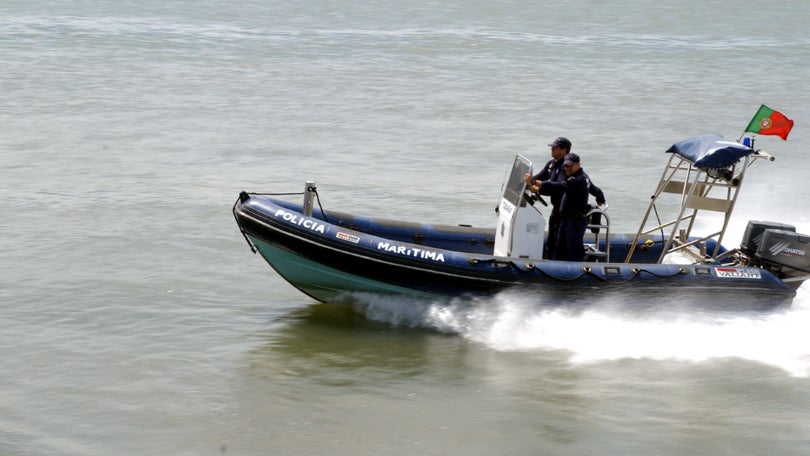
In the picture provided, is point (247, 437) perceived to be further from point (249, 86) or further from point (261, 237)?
point (249, 86)

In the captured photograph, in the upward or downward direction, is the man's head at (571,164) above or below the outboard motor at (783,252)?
above

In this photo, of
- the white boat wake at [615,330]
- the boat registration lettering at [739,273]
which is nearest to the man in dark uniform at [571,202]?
the white boat wake at [615,330]

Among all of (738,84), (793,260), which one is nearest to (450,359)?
(793,260)

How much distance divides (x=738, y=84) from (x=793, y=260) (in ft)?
57.4

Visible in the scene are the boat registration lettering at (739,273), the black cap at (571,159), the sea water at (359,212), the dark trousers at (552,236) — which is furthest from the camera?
the dark trousers at (552,236)

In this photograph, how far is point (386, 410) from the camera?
319 inches

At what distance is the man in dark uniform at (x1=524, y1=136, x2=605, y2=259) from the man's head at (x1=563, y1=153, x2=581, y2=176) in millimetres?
101

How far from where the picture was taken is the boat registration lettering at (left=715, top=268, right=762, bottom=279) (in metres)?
9.30

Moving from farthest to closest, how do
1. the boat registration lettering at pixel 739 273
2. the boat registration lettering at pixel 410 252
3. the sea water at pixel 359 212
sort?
the boat registration lettering at pixel 739 273
the boat registration lettering at pixel 410 252
the sea water at pixel 359 212

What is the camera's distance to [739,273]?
9.33 m

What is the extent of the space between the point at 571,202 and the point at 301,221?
2.21 m

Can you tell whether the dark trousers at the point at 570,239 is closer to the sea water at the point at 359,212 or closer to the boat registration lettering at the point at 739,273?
the sea water at the point at 359,212

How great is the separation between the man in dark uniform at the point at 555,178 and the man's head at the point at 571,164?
0.10 m

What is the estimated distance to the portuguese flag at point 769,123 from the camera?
9391 millimetres
